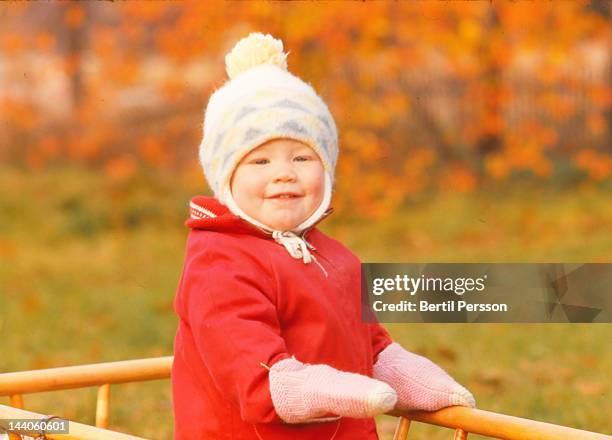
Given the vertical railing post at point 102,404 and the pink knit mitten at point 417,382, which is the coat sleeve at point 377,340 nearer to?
the pink knit mitten at point 417,382

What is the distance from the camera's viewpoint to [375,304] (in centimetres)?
271

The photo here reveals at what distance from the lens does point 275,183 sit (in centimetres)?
238

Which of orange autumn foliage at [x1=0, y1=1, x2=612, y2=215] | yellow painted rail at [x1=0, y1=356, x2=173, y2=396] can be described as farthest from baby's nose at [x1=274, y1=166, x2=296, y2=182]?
orange autumn foliage at [x1=0, y1=1, x2=612, y2=215]

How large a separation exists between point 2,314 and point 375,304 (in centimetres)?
500

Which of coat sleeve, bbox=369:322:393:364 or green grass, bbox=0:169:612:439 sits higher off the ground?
green grass, bbox=0:169:612:439

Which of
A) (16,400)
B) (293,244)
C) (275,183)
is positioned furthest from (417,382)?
(16,400)

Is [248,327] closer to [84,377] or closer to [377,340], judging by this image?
[377,340]

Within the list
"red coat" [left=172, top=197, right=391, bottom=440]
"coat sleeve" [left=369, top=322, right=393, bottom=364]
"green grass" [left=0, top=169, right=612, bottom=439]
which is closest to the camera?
"red coat" [left=172, top=197, right=391, bottom=440]

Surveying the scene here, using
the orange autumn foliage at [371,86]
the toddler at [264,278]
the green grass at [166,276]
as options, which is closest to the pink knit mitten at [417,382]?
the toddler at [264,278]

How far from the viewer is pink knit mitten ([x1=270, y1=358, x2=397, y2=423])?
2109 millimetres

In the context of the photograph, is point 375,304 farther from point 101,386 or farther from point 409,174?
point 409,174

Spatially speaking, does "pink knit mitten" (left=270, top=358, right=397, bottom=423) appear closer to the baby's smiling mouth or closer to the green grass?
the baby's smiling mouth

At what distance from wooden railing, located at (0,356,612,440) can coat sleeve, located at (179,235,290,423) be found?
8.9 inches

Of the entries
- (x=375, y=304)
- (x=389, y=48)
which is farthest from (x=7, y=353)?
(x=389, y=48)
